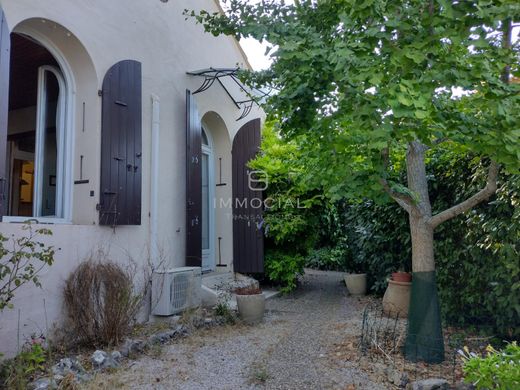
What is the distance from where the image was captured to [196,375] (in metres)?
3.56

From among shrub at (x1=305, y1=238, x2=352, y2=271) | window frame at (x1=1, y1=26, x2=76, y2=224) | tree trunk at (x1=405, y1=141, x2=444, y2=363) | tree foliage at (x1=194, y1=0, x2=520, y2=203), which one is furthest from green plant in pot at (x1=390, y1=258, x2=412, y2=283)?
window frame at (x1=1, y1=26, x2=76, y2=224)

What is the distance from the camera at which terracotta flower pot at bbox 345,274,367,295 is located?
744 cm

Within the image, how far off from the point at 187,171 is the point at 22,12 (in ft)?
9.46

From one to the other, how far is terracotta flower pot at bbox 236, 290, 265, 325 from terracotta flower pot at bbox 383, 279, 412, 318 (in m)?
1.84

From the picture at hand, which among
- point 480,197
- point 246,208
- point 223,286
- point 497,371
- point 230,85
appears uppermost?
point 230,85

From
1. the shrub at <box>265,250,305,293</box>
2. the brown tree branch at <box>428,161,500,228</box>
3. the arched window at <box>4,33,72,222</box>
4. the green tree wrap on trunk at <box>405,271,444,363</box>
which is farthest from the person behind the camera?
the shrub at <box>265,250,305,293</box>

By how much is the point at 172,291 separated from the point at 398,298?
10.3 feet

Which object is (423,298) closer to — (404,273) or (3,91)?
(404,273)

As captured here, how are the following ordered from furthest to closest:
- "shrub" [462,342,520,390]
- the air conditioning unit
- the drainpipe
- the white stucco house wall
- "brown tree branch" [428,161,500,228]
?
the drainpipe < the air conditioning unit < the white stucco house wall < "brown tree branch" [428,161,500,228] < "shrub" [462,342,520,390]

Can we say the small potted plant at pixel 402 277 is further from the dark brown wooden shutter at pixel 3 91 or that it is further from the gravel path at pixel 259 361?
the dark brown wooden shutter at pixel 3 91

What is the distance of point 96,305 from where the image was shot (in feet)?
13.2

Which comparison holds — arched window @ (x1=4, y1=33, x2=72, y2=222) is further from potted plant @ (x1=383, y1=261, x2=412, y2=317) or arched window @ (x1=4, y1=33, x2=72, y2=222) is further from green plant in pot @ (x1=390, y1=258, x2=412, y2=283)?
green plant in pot @ (x1=390, y1=258, x2=412, y2=283)

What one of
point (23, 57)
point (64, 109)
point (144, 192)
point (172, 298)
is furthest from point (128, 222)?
point (23, 57)

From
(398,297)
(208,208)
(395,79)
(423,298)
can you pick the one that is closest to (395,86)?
(395,79)
